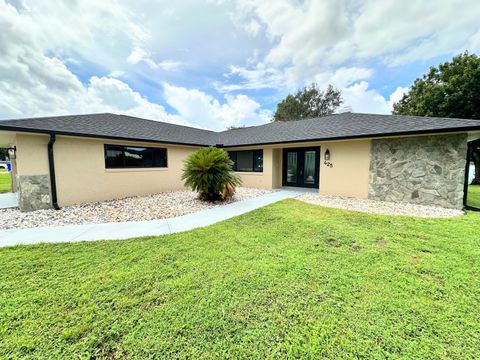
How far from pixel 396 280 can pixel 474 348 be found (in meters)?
1.00

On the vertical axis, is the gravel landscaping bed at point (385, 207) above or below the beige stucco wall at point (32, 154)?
below

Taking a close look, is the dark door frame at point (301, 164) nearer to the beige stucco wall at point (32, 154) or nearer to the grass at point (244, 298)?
the grass at point (244, 298)

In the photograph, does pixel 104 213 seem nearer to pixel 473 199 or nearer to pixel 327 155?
pixel 327 155

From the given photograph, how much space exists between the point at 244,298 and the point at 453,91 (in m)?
22.6

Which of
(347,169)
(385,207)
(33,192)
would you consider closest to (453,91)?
(347,169)

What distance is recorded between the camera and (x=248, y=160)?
12328 millimetres

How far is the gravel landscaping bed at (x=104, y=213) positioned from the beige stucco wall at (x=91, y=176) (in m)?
0.52

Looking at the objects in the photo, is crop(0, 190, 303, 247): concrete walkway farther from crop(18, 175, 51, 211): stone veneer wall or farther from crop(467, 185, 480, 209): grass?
crop(467, 185, 480, 209): grass

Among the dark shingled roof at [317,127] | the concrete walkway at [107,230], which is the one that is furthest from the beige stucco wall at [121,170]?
the concrete walkway at [107,230]

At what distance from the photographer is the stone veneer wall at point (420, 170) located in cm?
659

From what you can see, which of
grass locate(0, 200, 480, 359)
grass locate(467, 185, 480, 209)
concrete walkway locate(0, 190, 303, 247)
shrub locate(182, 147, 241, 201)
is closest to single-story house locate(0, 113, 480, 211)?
grass locate(467, 185, 480, 209)

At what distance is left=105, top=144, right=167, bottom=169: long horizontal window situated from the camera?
8.30 metres

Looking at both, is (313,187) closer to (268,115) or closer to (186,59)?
(186,59)

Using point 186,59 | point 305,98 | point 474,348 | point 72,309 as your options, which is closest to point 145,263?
point 72,309
